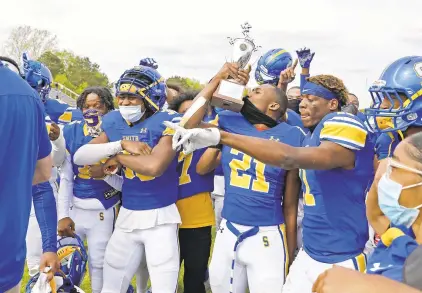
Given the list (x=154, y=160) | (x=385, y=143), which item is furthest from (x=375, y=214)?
(x=154, y=160)

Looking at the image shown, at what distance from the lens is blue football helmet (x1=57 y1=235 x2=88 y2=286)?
3781mm

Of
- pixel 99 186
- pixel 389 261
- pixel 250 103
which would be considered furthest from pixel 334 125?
pixel 99 186

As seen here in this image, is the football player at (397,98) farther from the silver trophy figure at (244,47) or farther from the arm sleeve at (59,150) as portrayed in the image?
the arm sleeve at (59,150)

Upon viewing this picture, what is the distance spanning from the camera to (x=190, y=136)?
97.6 inches

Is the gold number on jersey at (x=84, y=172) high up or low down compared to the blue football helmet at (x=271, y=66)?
down

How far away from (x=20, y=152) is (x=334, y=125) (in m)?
1.73

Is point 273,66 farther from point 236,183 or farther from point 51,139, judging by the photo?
point 51,139

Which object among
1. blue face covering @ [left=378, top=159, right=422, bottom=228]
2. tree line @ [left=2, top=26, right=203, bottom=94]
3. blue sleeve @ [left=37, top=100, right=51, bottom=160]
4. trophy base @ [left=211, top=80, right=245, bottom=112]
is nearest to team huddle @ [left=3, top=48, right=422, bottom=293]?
blue face covering @ [left=378, top=159, right=422, bottom=228]

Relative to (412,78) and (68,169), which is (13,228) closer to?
(68,169)

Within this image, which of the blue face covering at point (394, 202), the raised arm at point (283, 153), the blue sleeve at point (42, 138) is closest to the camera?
the blue face covering at point (394, 202)

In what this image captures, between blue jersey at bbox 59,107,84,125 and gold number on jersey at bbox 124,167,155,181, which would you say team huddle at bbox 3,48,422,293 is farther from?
blue jersey at bbox 59,107,84,125

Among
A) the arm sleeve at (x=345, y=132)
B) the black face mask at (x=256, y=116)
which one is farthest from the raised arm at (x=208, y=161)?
the arm sleeve at (x=345, y=132)

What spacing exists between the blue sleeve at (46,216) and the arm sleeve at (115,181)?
977 millimetres

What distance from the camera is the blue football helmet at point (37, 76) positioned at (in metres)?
4.48
